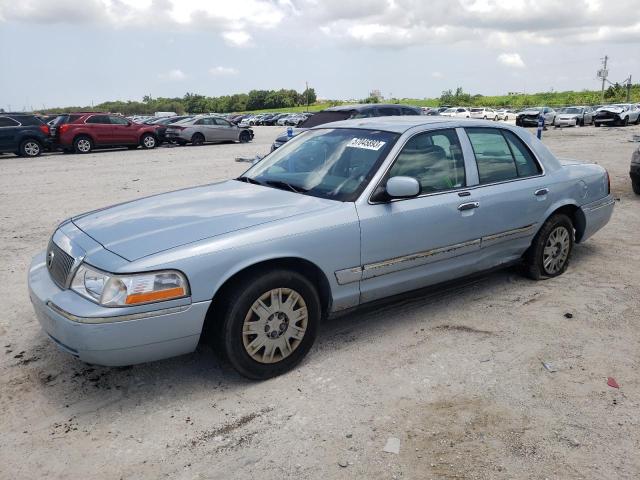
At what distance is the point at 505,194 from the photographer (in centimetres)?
445

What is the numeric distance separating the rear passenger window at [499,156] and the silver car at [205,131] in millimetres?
21406

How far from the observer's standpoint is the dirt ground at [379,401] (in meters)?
2.66

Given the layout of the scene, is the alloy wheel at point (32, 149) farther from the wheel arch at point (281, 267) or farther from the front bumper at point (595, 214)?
the front bumper at point (595, 214)

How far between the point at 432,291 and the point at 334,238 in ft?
3.98

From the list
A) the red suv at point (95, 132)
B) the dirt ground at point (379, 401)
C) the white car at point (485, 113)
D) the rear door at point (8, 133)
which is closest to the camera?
the dirt ground at point (379, 401)

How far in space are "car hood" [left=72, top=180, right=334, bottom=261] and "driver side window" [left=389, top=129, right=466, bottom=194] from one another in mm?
746

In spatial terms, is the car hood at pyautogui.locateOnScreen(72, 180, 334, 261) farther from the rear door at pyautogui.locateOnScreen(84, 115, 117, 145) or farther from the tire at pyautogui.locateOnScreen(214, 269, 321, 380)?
the rear door at pyautogui.locateOnScreen(84, 115, 117, 145)

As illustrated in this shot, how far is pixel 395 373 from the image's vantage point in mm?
3486

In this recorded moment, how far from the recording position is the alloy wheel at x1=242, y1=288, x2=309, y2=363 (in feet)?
10.6

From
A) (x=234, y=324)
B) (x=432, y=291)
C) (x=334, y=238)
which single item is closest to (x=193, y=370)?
Result: (x=234, y=324)

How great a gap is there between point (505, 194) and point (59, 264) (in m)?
3.42

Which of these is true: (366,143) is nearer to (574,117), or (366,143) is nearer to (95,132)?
(95,132)

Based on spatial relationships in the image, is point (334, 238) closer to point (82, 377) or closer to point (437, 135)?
point (437, 135)

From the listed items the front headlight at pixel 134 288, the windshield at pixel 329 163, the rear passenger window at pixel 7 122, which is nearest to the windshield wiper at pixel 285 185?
the windshield at pixel 329 163
